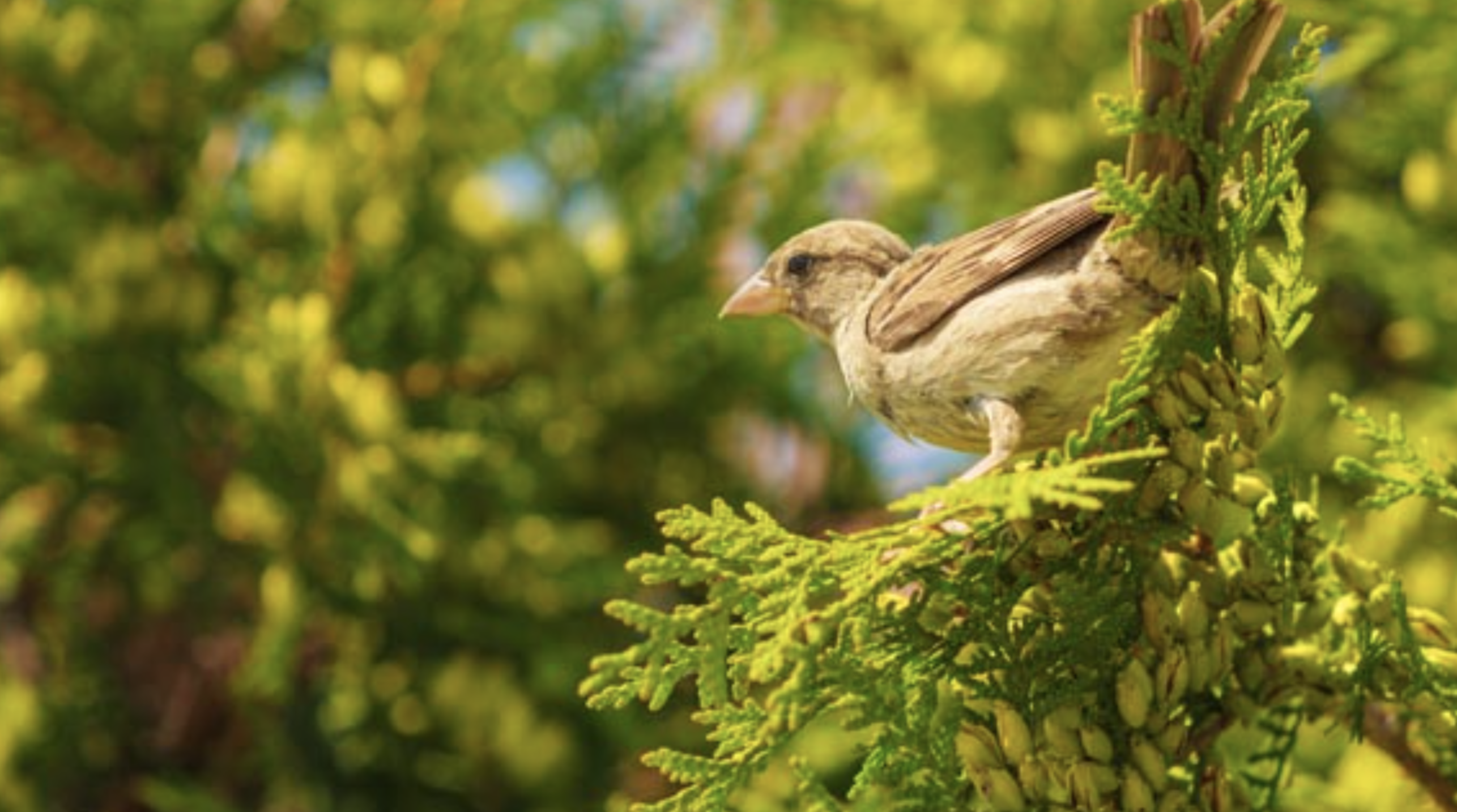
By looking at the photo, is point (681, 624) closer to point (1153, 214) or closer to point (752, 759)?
point (752, 759)

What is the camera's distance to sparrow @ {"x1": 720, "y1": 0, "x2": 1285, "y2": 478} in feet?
4.80

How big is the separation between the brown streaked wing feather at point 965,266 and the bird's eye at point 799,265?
25cm

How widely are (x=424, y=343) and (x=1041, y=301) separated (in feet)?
6.65

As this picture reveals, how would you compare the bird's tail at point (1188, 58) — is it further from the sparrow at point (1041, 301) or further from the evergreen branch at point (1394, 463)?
the evergreen branch at point (1394, 463)

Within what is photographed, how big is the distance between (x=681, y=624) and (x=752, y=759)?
200mm

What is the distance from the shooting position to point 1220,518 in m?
1.56

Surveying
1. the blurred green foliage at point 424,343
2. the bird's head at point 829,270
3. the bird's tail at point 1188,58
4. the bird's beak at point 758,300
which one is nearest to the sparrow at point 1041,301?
the bird's tail at point 1188,58

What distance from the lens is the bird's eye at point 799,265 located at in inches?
89.7

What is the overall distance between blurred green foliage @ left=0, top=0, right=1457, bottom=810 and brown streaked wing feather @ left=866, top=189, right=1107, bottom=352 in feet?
4.58

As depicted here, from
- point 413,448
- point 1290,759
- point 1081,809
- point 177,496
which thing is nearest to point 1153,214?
point 1081,809

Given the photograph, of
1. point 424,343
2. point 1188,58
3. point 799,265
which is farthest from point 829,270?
point 424,343

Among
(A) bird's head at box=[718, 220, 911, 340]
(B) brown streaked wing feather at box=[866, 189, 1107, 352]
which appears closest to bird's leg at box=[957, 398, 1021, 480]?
(B) brown streaked wing feather at box=[866, 189, 1107, 352]

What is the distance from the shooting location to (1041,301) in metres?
1.70

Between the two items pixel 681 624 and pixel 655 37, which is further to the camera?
pixel 655 37
